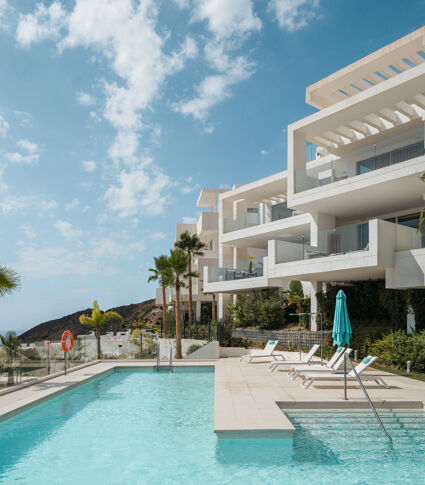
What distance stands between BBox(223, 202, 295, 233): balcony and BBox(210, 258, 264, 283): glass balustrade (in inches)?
101

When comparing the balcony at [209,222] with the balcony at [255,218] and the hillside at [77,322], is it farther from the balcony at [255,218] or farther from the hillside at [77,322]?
the hillside at [77,322]

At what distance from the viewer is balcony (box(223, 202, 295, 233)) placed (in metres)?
26.3

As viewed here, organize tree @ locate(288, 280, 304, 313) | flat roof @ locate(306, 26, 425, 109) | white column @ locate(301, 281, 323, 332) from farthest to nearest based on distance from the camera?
tree @ locate(288, 280, 304, 313)
white column @ locate(301, 281, 323, 332)
flat roof @ locate(306, 26, 425, 109)

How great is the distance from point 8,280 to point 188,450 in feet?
26.8

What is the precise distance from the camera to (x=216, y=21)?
645 inches

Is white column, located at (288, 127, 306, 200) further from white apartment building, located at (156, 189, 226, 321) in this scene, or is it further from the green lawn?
white apartment building, located at (156, 189, 226, 321)

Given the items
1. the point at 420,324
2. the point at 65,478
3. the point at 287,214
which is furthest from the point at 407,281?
the point at 65,478

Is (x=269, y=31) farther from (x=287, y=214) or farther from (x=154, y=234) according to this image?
(x=154, y=234)

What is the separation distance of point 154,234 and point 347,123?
24.1m

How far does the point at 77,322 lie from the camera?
85.6 meters

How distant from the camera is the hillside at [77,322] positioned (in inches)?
2712

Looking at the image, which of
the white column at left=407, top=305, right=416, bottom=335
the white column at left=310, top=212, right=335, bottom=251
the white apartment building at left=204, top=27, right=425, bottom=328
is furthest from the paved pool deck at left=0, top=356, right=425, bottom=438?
the white column at left=310, top=212, right=335, bottom=251

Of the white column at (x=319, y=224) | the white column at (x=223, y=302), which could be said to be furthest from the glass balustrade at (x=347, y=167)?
the white column at (x=223, y=302)

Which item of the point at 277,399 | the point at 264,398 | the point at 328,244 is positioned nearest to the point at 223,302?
the point at 328,244
